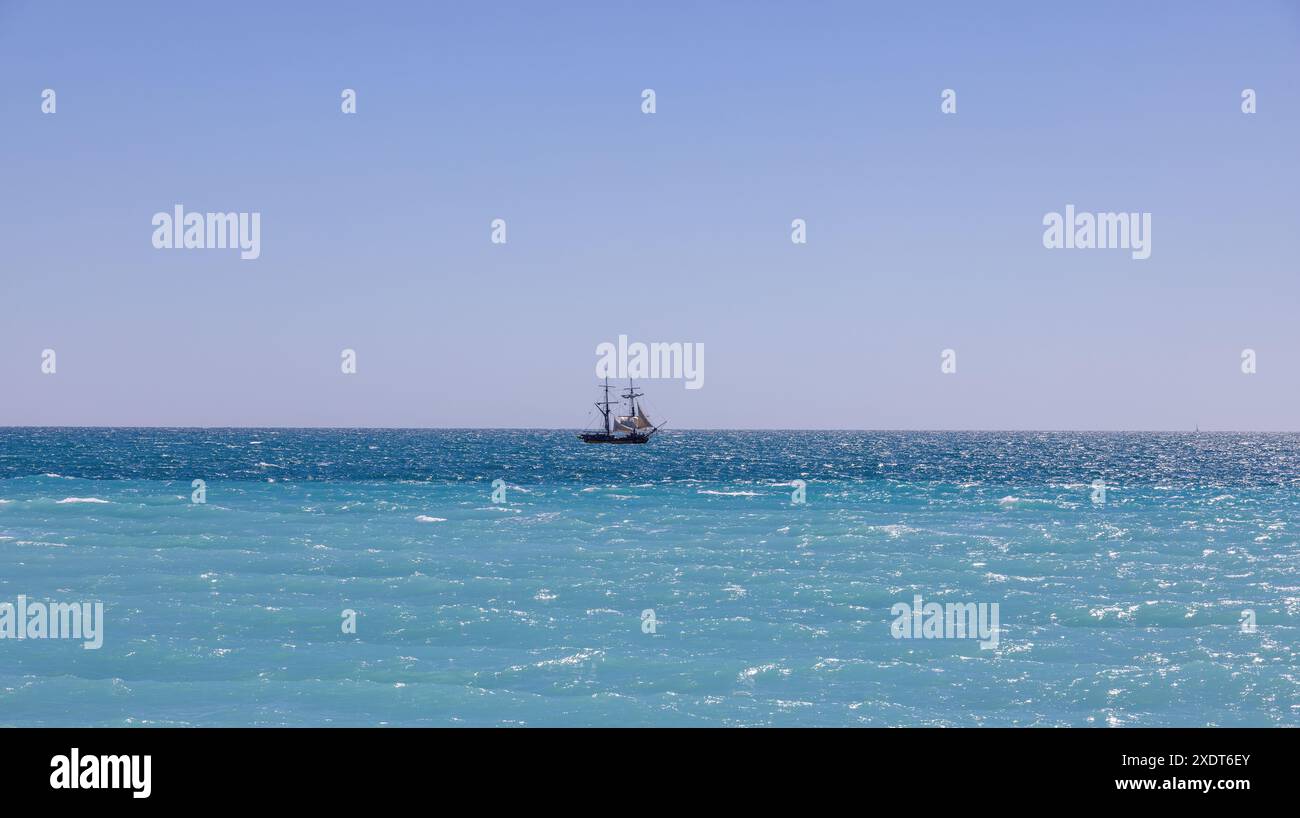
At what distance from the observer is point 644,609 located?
67.1ft

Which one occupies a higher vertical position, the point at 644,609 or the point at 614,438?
the point at 614,438

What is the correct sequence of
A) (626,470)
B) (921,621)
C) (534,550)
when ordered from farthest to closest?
(626,470)
(534,550)
(921,621)

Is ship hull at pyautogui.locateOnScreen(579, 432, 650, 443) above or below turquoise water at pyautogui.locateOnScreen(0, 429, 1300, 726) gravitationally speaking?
above

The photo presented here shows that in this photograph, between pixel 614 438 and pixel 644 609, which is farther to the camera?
pixel 614 438

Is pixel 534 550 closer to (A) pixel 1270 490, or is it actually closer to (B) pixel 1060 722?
(B) pixel 1060 722

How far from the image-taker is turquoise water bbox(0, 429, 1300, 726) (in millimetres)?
14258

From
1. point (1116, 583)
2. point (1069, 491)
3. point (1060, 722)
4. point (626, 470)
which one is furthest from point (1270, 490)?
point (1060, 722)

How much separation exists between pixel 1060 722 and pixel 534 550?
17.4 metres

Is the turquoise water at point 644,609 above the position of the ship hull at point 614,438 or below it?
below

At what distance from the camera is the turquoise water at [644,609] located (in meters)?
14.3

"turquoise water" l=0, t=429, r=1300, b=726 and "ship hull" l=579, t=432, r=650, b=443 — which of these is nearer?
"turquoise water" l=0, t=429, r=1300, b=726

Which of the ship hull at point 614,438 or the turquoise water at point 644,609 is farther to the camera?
the ship hull at point 614,438

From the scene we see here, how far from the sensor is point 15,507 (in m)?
38.1
